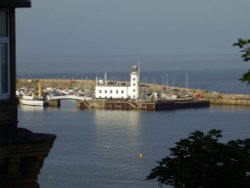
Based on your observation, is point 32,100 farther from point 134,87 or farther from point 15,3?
point 15,3

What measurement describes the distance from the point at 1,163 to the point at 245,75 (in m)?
1.52

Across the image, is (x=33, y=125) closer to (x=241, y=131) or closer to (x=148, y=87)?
(x=241, y=131)

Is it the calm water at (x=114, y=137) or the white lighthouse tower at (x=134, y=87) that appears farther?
the white lighthouse tower at (x=134, y=87)

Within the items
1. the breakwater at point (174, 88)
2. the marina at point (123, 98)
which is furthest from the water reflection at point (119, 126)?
the breakwater at point (174, 88)

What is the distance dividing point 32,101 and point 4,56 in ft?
226

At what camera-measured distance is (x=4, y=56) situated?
3553 millimetres

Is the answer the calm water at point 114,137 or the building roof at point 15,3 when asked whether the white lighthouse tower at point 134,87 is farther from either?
the building roof at point 15,3

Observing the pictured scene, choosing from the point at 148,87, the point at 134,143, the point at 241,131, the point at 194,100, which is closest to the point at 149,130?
the point at 241,131

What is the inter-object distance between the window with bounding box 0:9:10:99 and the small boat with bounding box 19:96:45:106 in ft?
221

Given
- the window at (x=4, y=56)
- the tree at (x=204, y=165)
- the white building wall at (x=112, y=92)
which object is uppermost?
the window at (x=4, y=56)

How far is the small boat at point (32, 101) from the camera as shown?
7081 cm

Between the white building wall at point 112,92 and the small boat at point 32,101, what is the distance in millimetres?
4513

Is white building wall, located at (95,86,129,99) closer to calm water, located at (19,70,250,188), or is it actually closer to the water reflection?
calm water, located at (19,70,250,188)

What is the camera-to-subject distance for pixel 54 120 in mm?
52781
